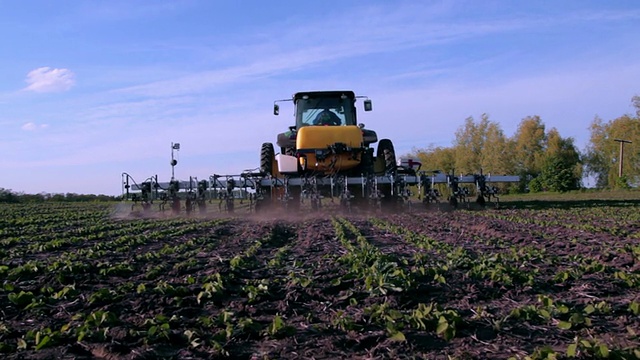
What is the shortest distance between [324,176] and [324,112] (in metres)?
2.29

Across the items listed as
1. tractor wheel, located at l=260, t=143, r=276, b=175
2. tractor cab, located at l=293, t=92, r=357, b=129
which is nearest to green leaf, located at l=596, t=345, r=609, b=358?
tractor wheel, located at l=260, t=143, r=276, b=175

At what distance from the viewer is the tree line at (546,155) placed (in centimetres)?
5444

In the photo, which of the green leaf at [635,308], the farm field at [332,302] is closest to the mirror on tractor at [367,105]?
the farm field at [332,302]

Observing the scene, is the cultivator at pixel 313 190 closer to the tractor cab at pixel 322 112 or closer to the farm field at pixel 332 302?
the tractor cab at pixel 322 112

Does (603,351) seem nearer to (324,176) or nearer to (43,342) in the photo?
(43,342)

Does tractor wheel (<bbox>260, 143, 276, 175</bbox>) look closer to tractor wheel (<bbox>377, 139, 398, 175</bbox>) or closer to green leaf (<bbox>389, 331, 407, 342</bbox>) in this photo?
tractor wheel (<bbox>377, 139, 398, 175</bbox>)

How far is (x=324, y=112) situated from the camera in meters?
19.8

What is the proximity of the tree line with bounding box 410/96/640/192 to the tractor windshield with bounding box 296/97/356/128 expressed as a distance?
37.9m

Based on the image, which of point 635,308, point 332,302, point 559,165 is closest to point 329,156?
point 332,302

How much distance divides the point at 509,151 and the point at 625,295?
197ft

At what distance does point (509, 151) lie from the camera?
63156mm

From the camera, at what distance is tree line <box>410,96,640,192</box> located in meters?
54.4

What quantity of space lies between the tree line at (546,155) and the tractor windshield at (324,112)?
37.9 m

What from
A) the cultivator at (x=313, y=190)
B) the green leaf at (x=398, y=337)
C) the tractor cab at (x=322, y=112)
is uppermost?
the tractor cab at (x=322, y=112)
